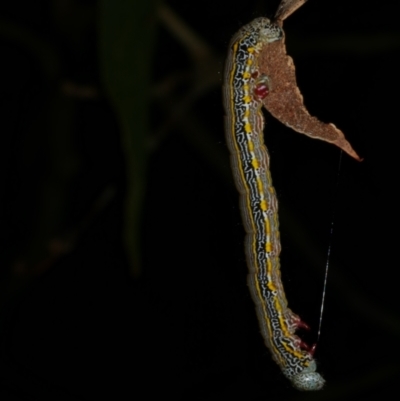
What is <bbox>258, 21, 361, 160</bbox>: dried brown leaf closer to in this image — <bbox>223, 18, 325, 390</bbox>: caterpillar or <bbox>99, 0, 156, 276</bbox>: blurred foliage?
<bbox>223, 18, 325, 390</bbox>: caterpillar

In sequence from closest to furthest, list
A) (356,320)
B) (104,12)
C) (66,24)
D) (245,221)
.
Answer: (245,221) → (104,12) → (66,24) → (356,320)

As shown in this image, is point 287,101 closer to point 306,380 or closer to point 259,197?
point 259,197

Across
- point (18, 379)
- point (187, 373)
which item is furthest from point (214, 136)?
point (18, 379)

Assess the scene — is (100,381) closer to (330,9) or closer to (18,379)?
(18,379)

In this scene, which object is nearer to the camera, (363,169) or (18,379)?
(363,169)

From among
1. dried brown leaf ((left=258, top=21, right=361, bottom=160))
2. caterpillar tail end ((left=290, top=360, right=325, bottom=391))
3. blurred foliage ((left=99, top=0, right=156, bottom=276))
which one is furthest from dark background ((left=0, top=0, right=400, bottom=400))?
dried brown leaf ((left=258, top=21, right=361, bottom=160))

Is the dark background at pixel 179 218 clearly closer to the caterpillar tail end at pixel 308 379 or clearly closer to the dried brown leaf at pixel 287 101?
the caterpillar tail end at pixel 308 379
